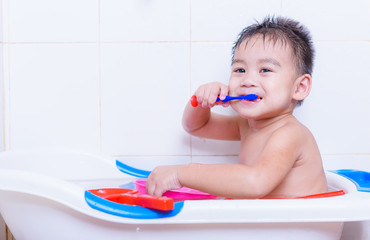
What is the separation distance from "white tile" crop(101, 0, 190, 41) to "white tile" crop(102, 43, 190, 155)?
0.09 feet

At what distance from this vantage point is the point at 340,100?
120 centimetres

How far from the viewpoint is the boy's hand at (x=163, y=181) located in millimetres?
845

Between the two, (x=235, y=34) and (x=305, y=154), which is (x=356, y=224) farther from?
(x=235, y=34)

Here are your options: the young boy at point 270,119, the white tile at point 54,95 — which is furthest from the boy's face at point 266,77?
the white tile at point 54,95

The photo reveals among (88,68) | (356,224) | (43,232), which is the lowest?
(356,224)

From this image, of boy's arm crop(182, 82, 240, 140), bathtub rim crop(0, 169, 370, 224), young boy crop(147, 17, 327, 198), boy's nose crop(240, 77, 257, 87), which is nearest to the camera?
bathtub rim crop(0, 169, 370, 224)

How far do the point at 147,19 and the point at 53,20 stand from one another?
274 mm

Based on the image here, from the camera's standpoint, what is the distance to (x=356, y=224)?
1.10 m

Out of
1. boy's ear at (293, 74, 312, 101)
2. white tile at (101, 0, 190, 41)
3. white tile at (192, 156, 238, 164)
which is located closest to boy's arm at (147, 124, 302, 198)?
boy's ear at (293, 74, 312, 101)

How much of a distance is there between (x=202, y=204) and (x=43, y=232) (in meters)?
0.30

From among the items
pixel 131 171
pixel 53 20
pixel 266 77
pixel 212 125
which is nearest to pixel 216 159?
pixel 212 125

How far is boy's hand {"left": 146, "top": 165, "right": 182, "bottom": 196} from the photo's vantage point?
0.84 meters

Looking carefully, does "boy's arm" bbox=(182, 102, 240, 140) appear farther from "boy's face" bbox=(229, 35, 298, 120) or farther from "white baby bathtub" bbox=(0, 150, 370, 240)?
"white baby bathtub" bbox=(0, 150, 370, 240)

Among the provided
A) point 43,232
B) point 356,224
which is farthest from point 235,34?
point 43,232
